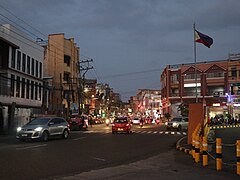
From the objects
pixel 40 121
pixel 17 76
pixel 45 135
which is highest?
pixel 17 76

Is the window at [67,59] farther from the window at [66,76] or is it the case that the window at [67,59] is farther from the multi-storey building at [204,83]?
the multi-storey building at [204,83]

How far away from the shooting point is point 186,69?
75562 millimetres

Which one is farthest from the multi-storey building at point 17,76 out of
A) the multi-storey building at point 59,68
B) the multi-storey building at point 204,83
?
the multi-storey building at point 204,83

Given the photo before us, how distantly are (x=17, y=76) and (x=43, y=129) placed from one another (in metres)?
17.4

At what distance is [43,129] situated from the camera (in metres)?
22.2

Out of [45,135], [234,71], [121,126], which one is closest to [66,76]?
[121,126]

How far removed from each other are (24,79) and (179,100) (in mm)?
46066

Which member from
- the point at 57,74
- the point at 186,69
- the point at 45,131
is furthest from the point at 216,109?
the point at 45,131

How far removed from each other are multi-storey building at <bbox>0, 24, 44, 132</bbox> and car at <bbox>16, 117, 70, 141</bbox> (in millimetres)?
9293

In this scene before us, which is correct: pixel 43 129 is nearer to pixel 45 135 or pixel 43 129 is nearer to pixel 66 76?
pixel 45 135

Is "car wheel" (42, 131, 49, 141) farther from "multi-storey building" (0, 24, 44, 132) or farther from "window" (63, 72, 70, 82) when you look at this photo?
"window" (63, 72, 70, 82)

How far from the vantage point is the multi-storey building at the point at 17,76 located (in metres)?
34.9

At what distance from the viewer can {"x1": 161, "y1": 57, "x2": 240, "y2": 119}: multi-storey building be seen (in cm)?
6988

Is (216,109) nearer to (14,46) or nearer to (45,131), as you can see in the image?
(14,46)
